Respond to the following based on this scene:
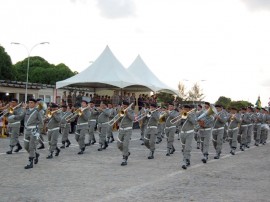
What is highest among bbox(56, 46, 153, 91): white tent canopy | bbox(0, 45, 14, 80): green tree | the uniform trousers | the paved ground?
bbox(0, 45, 14, 80): green tree

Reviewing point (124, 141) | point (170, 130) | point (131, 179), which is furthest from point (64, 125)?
point (131, 179)

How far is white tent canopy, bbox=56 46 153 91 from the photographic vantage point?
93.0ft

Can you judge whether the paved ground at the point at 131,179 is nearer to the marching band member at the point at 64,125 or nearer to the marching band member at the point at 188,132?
the marching band member at the point at 188,132

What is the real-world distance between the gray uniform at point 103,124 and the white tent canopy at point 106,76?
9.51 meters

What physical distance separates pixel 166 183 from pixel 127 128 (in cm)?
404

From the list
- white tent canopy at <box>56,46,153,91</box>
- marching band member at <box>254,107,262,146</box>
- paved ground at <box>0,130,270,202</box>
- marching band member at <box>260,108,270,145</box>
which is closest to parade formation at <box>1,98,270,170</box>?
paved ground at <box>0,130,270,202</box>

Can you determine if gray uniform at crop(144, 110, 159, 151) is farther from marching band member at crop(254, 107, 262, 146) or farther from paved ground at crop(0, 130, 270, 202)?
marching band member at crop(254, 107, 262, 146)

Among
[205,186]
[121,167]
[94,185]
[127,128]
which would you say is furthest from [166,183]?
[127,128]

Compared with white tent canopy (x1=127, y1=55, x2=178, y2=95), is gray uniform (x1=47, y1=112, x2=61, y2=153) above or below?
below

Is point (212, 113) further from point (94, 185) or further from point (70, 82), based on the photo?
point (70, 82)

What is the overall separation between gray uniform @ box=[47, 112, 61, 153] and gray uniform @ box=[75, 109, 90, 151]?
1.47m

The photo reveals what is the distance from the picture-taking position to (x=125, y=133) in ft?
45.0

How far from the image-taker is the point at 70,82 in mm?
28797

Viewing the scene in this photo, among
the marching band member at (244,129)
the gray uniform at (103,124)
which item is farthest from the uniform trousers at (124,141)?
the marching band member at (244,129)
